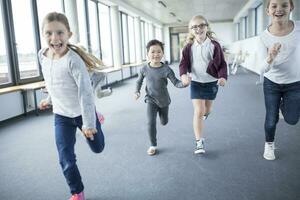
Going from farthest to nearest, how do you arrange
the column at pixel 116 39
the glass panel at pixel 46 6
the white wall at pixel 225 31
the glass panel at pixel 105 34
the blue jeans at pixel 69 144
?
the white wall at pixel 225 31 → the column at pixel 116 39 → the glass panel at pixel 105 34 → the glass panel at pixel 46 6 → the blue jeans at pixel 69 144

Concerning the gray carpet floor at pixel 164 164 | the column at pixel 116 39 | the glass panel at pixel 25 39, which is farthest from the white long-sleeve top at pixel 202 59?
the column at pixel 116 39

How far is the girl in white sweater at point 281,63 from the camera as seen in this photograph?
2248mm

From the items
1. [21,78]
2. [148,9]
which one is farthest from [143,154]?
[148,9]

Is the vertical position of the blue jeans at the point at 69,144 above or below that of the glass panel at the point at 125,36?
below

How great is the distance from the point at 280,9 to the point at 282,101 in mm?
763

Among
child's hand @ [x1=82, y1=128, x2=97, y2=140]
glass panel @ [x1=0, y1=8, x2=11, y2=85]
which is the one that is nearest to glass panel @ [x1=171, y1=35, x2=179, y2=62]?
glass panel @ [x1=0, y1=8, x2=11, y2=85]

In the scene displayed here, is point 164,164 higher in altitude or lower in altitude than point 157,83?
lower

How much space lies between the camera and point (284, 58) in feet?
7.58

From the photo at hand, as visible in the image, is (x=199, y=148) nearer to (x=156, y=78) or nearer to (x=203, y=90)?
(x=203, y=90)

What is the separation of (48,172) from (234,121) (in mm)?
2668

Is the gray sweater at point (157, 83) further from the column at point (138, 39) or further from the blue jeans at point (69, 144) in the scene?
the column at point (138, 39)

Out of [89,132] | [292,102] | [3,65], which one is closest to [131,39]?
[3,65]

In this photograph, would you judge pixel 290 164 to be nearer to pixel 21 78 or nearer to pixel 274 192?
pixel 274 192

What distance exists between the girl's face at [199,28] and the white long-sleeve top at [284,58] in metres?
0.49
